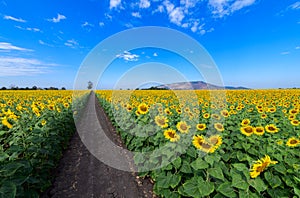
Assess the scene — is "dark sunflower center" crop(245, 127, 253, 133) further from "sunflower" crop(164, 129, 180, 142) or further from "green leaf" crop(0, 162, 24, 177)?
"green leaf" crop(0, 162, 24, 177)

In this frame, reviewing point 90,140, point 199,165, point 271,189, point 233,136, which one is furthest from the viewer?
point 90,140

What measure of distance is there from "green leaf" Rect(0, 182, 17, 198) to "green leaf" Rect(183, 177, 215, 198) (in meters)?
2.30

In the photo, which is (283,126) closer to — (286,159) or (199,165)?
(286,159)

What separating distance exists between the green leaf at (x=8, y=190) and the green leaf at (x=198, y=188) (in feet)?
7.54

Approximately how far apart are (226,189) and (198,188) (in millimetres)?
415

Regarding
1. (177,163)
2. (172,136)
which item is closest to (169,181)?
(177,163)

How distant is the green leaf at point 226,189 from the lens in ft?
8.41

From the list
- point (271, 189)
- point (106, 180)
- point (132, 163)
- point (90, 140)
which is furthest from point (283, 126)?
point (90, 140)

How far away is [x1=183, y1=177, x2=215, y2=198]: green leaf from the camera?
272 centimetres

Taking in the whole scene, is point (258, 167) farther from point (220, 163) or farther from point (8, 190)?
point (8, 190)

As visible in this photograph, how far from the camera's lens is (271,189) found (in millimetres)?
2697

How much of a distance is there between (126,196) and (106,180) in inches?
36.7

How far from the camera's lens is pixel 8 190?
221 centimetres

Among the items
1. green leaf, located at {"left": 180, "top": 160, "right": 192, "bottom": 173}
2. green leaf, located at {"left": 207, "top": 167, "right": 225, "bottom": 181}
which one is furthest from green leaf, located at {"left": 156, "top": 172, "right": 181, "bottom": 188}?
green leaf, located at {"left": 207, "top": 167, "right": 225, "bottom": 181}
